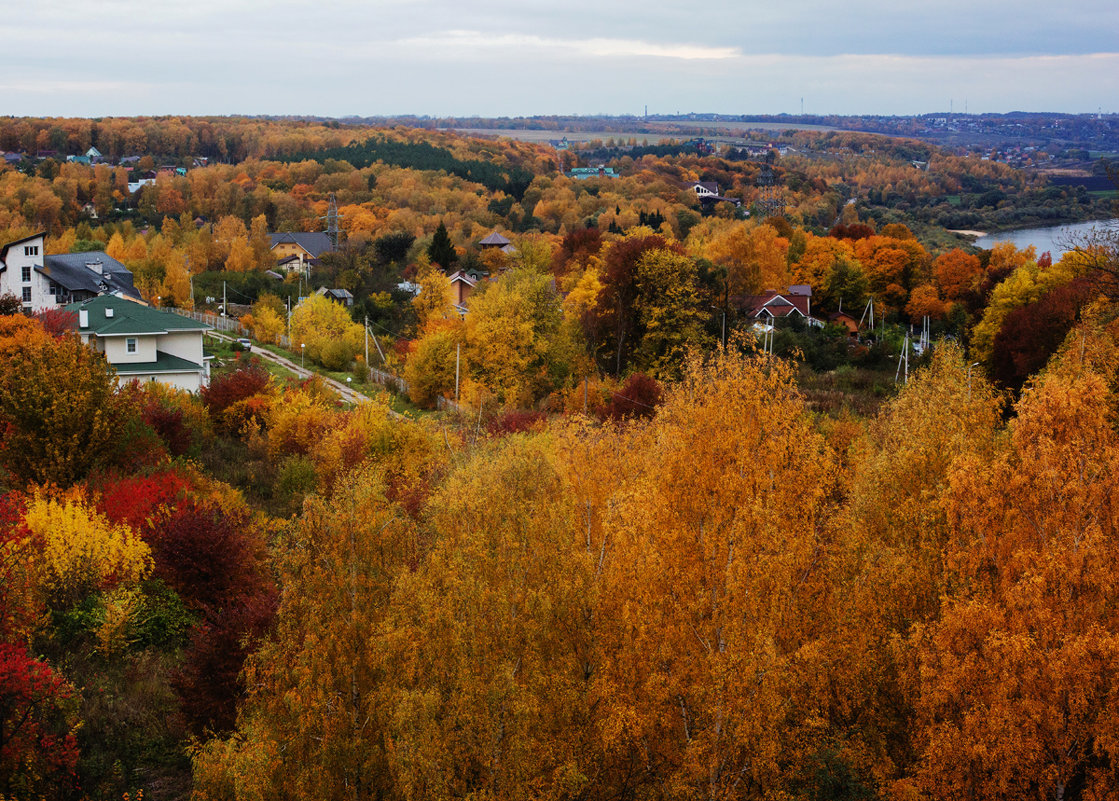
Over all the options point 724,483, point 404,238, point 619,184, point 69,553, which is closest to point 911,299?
point 404,238

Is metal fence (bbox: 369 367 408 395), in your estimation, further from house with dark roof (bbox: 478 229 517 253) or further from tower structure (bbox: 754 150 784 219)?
tower structure (bbox: 754 150 784 219)

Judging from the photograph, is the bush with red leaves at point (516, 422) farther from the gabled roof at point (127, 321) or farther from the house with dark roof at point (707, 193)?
the house with dark roof at point (707, 193)

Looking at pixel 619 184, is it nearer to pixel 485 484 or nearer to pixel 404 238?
pixel 404 238

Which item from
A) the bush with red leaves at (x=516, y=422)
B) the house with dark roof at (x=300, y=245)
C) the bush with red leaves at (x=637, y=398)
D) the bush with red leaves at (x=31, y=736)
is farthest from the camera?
the house with dark roof at (x=300, y=245)

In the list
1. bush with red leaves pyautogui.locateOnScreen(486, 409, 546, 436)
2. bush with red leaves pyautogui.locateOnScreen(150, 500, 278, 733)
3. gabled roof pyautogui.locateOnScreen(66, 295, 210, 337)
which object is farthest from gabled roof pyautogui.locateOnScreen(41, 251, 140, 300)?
bush with red leaves pyautogui.locateOnScreen(150, 500, 278, 733)

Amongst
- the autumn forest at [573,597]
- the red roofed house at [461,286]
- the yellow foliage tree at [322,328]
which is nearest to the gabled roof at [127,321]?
the autumn forest at [573,597]

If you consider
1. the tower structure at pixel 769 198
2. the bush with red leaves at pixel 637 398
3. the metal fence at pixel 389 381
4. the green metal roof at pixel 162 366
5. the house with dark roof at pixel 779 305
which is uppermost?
the tower structure at pixel 769 198

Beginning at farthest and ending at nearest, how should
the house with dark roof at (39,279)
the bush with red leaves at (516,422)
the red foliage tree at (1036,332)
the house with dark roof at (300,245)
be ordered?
the house with dark roof at (300,245)
the house with dark roof at (39,279)
the red foliage tree at (1036,332)
the bush with red leaves at (516,422)

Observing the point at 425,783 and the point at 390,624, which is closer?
the point at 425,783
